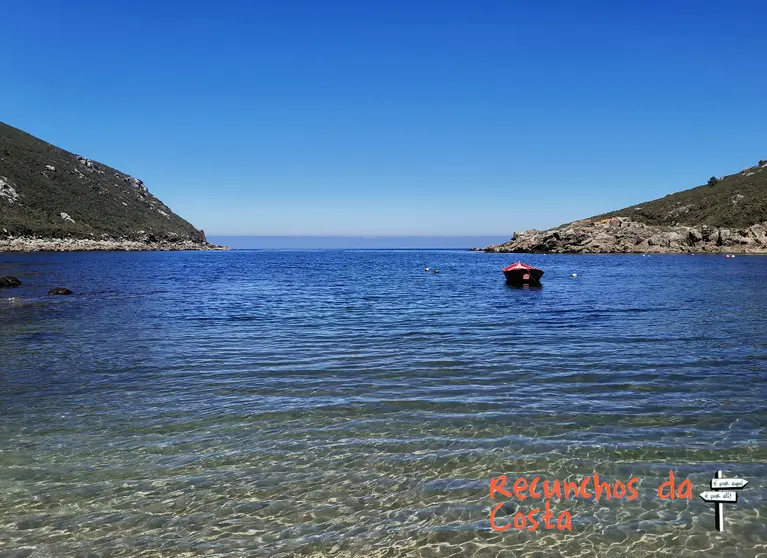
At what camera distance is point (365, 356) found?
57.7 feet

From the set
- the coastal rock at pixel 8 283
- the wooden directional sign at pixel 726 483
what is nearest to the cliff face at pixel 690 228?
the coastal rock at pixel 8 283

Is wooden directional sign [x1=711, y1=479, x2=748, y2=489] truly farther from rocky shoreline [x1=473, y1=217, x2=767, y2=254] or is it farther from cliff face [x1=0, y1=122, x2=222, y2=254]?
cliff face [x1=0, y1=122, x2=222, y2=254]

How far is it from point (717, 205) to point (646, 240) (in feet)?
110

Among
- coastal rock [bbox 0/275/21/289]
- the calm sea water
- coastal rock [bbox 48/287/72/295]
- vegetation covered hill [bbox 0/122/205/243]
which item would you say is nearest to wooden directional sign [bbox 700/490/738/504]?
the calm sea water

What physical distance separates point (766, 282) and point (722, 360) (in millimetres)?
40919

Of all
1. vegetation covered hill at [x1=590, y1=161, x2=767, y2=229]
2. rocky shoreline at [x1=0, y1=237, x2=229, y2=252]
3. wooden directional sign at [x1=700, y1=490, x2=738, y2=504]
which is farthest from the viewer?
vegetation covered hill at [x1=590, y1=161, x2=767, y2=229]

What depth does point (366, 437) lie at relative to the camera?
33.0ft

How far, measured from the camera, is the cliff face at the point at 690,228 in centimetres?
12531

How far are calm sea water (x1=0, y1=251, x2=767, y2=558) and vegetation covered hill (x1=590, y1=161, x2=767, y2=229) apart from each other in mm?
141782

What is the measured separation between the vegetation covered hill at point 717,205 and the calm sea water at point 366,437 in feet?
465

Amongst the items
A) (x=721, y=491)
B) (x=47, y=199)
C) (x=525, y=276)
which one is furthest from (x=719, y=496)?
(x=47, y=199)

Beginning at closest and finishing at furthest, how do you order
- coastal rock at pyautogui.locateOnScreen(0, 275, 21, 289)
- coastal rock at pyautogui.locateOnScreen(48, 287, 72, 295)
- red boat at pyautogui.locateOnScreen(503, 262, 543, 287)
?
coastal rock at pyautogui.locateOnScreen(48, 287, 72, 295)
coastal rock at pyautogui.locateOnScreen(0, 275, 21, 289)
red boat at pyautogui.locateOnScreen(503, 262, 543, 287)

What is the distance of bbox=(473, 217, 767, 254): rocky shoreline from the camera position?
121m

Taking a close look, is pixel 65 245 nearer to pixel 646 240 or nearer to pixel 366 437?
pixel 366 437
